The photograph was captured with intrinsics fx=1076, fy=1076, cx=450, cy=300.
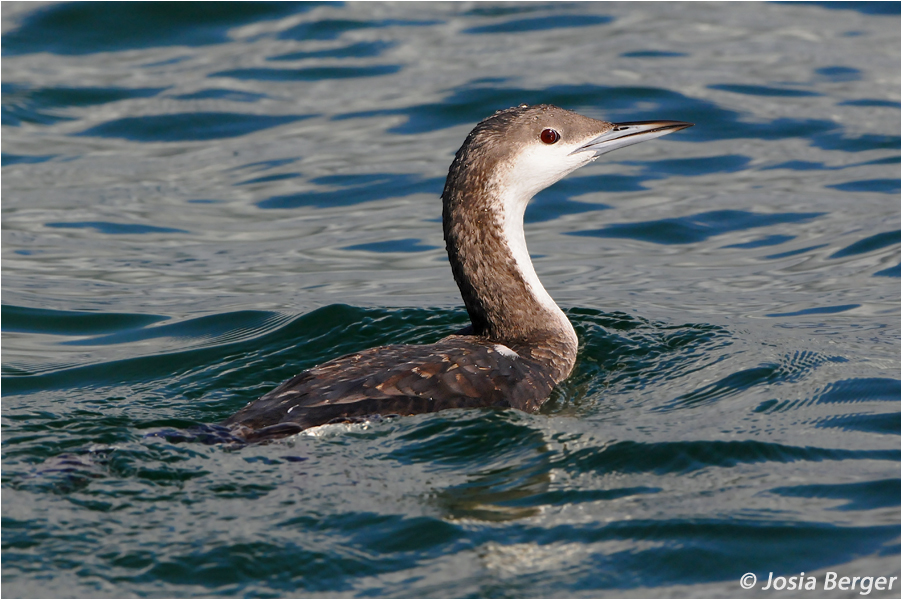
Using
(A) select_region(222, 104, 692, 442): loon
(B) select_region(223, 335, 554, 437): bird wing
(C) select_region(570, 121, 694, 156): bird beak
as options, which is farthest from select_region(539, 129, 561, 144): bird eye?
(B) select_region(223, 335, 554, 437): bird wing

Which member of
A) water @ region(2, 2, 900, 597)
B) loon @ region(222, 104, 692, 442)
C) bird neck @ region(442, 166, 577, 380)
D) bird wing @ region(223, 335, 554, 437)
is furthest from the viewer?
bird neck @ region(442, 166, 577, 380)

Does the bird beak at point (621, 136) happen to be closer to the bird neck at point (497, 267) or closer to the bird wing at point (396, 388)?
the bird neck at point (497, 267)

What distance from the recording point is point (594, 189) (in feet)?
34.8

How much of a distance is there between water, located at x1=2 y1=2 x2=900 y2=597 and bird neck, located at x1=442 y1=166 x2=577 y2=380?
0.33 metres

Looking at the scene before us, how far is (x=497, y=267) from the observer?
19.4ft

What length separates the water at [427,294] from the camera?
4.01 metres

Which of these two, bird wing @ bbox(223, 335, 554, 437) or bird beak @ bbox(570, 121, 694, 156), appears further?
bird beak @ bbox(570, 121, 694, 156)

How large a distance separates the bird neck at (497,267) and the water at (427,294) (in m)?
0.33

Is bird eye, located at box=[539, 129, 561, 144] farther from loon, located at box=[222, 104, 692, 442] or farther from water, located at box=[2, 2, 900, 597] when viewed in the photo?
water, located at box=[2, 2, 900, 597]

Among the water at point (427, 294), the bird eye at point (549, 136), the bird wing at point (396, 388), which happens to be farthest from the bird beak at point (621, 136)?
the bird wing at point (396, 388)

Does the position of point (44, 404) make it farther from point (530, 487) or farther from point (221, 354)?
point (530, 487)

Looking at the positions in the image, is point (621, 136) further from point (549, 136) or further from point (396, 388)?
point (396, 388)

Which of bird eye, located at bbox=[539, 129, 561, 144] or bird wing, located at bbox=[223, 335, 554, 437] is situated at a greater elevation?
bird eye, located at bbox=[539, 129, 561, 144]

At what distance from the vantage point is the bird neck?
584 cm
